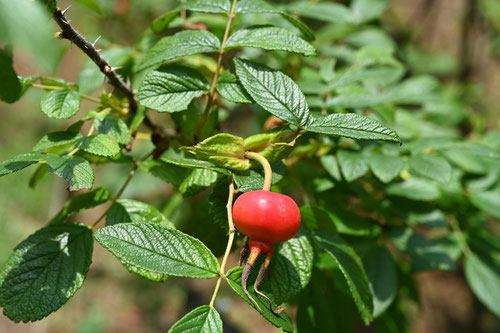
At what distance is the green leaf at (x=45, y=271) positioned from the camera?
0.67 m

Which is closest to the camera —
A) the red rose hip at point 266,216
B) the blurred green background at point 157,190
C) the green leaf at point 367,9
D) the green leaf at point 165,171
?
the red rose hip at point 266,216

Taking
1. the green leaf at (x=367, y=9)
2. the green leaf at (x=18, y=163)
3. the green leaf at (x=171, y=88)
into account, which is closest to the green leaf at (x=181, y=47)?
the green leaf at (x=171, y=88)

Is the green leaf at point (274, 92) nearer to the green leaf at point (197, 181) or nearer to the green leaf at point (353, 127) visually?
the green leaf at point (353, 127)

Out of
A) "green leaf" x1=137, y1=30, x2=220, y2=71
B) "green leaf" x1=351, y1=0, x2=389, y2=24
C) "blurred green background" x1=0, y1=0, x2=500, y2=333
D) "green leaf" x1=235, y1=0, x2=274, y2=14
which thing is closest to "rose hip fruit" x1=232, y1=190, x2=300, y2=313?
"green leaf" x1=137, y1=30, x2=220, y2=71

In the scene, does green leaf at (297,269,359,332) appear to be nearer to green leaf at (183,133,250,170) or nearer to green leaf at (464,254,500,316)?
green leaf at (183,133,250,170)

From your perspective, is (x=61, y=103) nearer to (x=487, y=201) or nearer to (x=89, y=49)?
(x=89, y=49)

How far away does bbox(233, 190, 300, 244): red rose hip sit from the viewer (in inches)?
22.7

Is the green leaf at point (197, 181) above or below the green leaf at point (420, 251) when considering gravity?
above

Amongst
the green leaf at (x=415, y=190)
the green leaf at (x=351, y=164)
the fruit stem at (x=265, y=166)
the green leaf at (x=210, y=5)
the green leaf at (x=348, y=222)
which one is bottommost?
the green leaf at (x=415, y=190)

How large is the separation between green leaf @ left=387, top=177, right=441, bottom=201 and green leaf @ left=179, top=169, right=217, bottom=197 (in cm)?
59

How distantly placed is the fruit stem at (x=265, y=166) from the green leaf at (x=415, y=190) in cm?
56

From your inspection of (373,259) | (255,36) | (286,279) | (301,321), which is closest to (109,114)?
(255,36)

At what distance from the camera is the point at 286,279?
73 centimetres

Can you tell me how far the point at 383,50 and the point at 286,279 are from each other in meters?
0.95
